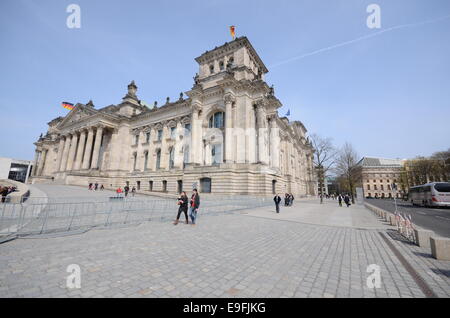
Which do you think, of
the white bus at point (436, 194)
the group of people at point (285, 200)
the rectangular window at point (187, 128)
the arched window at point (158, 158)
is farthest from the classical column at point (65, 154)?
the white bus at point (436, 194)

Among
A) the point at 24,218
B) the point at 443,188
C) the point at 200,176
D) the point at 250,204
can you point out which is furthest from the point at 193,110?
the point at 443,188

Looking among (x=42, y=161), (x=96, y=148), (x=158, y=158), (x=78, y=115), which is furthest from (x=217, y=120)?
(x=42, y=161)

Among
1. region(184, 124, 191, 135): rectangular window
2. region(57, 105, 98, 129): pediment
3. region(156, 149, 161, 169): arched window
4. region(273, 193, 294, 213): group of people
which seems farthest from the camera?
region(57, 105, 98, 129): pediment

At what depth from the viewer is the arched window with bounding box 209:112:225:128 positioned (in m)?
29.4

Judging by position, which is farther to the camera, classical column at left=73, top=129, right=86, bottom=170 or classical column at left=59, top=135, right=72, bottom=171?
classical column at left=59, top=135, right=72, bottom=171

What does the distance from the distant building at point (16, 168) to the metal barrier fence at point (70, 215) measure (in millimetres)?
88941

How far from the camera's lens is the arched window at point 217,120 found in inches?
1159

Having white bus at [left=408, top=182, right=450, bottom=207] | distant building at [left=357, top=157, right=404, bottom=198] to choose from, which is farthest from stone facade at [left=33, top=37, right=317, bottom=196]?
distant building at [left=357, top=157, right=404, bottom=198]

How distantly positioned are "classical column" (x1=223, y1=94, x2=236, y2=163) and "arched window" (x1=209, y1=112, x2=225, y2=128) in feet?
8.61

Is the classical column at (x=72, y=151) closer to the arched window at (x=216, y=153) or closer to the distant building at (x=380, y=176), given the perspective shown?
the arched window at (x=216, y=153)

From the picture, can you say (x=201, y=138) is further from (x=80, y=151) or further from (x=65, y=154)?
(x=65, y=154)

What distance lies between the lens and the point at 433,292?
3154 millimetres

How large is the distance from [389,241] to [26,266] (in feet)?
34.2

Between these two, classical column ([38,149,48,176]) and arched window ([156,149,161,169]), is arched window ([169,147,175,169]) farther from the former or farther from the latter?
classical column ([38,149,48,176])
